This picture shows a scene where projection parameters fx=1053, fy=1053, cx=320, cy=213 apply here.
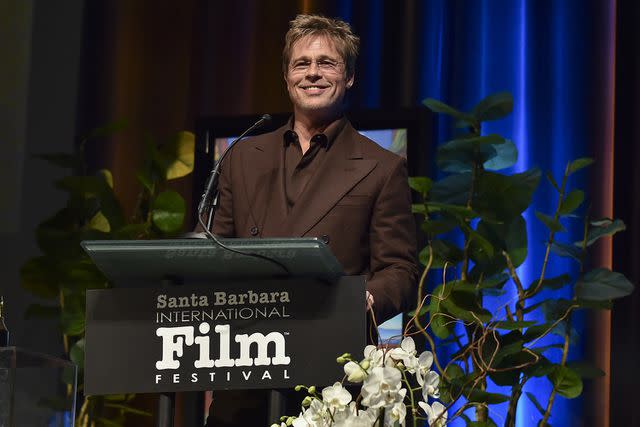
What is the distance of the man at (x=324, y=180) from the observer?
7.21 feet

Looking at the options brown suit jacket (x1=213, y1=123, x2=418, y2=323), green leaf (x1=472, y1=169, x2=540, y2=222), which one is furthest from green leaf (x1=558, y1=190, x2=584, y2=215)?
brown suit jacket (x1=213, y1=123, x2=418, y2=323)

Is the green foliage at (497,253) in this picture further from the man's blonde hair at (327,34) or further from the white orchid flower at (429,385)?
the white orchid flower at (429,385)

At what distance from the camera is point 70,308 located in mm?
3533

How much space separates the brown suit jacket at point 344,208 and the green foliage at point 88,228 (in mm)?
1280

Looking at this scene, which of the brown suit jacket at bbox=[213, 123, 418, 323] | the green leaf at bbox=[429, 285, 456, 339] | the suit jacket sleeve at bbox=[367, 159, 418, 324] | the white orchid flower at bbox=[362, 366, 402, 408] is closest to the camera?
the white orchid flower at bbox=[362, 366, 402, 408]

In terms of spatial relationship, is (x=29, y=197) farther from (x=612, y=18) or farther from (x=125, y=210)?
(x=612, y=18)

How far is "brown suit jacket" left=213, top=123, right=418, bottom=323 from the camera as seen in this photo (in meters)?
2.19

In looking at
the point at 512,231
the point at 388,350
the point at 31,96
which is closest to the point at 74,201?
the point at 31,96

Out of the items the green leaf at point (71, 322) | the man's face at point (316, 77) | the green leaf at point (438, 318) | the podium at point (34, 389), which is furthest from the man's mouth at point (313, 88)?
the green leaf at point (71, 322)

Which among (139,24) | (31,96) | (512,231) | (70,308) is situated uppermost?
(139,24)

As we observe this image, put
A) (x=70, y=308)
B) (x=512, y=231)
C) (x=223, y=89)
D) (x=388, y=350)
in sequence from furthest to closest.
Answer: (x=223, y=89) → (x=70, y=308) → (x=512, y=231) → (x=388, y=350)

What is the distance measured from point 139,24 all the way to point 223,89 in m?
0.47

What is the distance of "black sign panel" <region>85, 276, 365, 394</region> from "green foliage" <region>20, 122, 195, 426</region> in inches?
72.8

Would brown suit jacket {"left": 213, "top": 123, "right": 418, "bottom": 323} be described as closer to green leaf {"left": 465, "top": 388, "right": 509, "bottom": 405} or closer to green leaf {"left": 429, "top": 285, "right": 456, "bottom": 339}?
green leaf {"left": 429, "top": 285, "right": 456, "bottom": 339}
